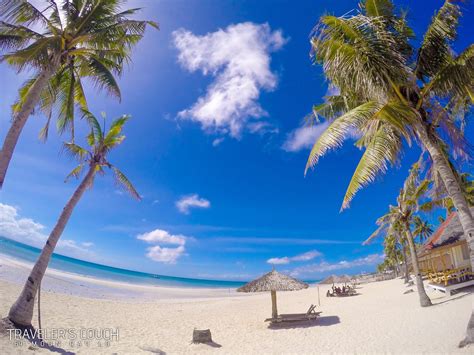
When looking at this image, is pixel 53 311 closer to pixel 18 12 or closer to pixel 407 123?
pixel 18 12

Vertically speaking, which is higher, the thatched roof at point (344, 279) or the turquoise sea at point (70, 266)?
the turquoise sea at point (70, 266)

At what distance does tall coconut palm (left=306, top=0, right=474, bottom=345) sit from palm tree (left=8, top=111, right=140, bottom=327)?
295 inches

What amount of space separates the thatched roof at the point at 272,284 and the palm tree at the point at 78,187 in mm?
6962

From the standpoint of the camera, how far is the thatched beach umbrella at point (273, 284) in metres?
13.1

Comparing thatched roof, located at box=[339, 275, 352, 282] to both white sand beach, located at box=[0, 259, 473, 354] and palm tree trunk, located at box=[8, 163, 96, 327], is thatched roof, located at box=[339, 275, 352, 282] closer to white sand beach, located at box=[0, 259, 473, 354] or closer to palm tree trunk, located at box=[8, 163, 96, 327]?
white sand beach, located at box=[0, 259, 473, 354]

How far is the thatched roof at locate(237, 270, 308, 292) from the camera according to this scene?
43.1ft

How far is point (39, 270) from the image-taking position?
7547mm

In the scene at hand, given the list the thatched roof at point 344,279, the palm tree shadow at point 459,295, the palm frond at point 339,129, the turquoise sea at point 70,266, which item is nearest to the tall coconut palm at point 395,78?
the palm frond at point 339,129

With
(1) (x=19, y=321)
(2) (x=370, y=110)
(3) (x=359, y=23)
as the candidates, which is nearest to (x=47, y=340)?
(1) (x=19, y=321)

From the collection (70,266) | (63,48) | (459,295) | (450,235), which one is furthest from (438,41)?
(70,266)

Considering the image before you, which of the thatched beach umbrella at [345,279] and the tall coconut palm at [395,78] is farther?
the thatched beach umbrella at [345,279]

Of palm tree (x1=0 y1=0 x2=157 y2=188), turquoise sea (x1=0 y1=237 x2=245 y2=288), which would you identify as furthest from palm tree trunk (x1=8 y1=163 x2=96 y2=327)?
turquoise sea (x1=0 y1=237 x2=245 y2=288)

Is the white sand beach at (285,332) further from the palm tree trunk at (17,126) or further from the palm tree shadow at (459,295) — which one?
the palm tree trunk at (17,126)

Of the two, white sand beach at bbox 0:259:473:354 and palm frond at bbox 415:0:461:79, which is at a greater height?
palm frond at bbox 415:0:461:79
